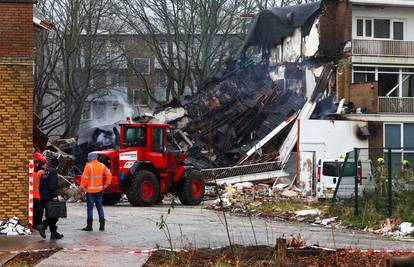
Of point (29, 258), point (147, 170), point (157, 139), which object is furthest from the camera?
point (157, 139)

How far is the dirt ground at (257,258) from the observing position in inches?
398

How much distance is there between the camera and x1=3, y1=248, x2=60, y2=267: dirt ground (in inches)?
420

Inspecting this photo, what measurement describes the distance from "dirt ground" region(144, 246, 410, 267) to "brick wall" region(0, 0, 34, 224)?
4387mm

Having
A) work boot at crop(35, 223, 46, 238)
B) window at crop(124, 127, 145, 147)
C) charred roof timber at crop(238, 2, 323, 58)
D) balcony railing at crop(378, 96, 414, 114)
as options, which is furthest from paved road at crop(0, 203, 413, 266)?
charred roof timber at crop(238, 2, 323, 58)

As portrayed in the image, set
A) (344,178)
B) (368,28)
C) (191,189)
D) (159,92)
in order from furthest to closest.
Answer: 1. (159,92)
2. (368,28)
3. (191,189)
4. (344,178)

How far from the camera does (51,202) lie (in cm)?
1397

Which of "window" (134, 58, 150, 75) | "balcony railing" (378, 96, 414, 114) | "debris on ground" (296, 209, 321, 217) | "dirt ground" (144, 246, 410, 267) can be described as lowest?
"debris on ground" (296, 209, 321, 217)

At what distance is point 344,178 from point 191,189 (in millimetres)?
6450

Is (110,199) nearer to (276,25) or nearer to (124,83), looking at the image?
(276,25)

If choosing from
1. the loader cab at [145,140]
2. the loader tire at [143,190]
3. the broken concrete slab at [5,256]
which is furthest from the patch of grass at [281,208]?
the broken concrete slab at [5,256]

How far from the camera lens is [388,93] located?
4200 cm

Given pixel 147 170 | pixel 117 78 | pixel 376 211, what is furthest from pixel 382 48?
pixel 376 211

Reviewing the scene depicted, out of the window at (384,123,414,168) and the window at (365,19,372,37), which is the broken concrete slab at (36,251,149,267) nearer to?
the window at (384,123,414,168)

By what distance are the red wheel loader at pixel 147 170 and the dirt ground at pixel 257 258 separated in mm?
12835
